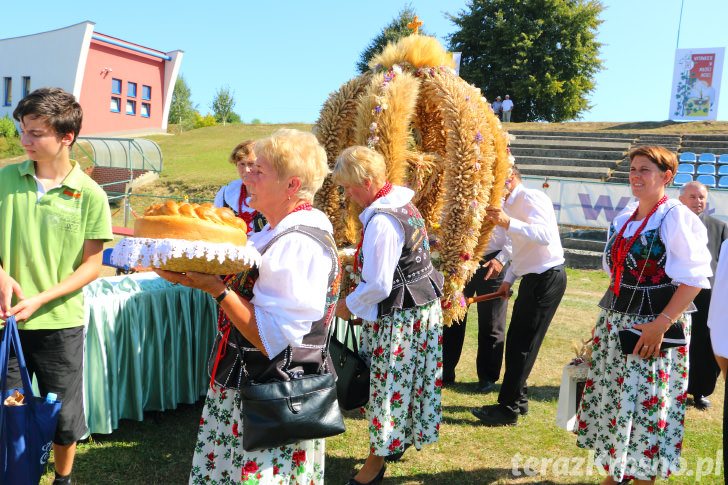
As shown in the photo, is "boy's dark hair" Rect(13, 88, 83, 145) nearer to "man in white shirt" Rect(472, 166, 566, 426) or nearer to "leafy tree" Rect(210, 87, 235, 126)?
"man in white shirt" Rect(472, 166, 566, 426)

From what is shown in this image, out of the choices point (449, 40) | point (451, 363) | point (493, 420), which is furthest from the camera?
point (449, 40)

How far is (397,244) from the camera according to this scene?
9.20 feet

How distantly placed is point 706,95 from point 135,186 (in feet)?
90.9

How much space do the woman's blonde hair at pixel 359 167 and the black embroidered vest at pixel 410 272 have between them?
226 mm

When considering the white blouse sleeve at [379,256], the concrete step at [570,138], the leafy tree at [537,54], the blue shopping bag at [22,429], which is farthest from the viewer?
the leafy tree at [537,54]

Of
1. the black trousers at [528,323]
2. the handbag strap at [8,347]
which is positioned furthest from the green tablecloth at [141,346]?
the black trousers at [528,323]

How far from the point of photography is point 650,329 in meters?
2.70

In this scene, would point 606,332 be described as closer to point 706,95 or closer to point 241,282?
point 241,282

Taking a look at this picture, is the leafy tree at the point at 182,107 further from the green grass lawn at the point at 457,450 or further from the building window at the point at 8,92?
the green grass lawn at the point at 457,450

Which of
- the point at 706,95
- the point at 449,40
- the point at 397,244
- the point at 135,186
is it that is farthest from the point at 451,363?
the point at 449,40

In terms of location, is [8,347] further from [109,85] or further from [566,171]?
[109,85]

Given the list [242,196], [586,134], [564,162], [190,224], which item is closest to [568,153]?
[564,162]

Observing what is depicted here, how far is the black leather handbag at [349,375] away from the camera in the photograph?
3021mm

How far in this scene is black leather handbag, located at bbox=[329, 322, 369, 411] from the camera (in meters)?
3.02
